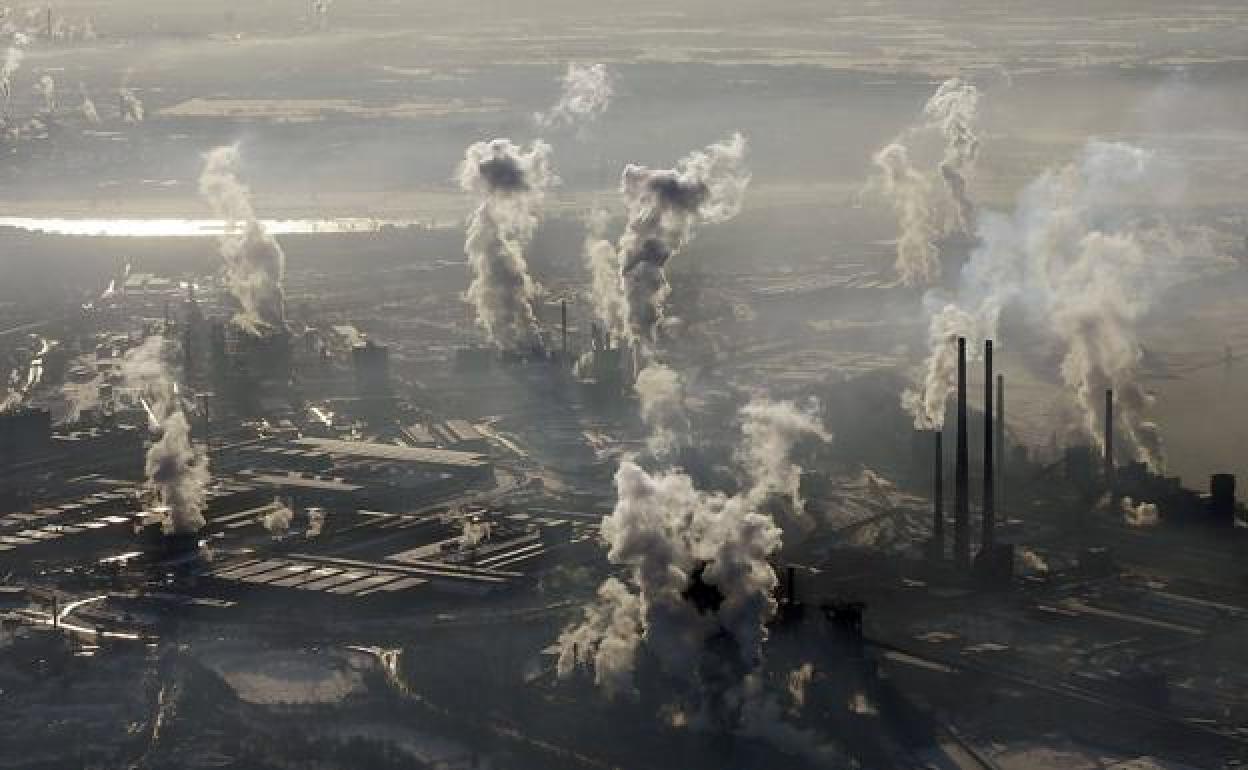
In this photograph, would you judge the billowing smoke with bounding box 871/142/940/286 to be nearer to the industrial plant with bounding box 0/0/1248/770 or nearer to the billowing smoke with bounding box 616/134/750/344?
the industrial plant with bounding box 0/0/1248/770

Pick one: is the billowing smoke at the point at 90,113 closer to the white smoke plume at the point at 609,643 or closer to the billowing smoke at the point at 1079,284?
the billowing smoke at the point at 1079,284

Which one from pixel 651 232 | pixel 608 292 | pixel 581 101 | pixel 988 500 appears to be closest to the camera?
pixel 988 500

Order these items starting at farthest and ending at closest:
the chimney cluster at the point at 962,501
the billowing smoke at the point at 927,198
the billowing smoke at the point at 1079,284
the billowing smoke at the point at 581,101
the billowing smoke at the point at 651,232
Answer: the billowing smoke at the point at 581,101, the billowing smoke at the point at 927,198, the billowing smoke at the point at 651,232, the billowing smoke at the point at 1079,284, the chimney cluster at the point at 962,501

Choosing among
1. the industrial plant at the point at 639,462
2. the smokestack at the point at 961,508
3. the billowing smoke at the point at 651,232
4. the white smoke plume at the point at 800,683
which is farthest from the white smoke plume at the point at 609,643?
the billowing smoke at the point at 651,232

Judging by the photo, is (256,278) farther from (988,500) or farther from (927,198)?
(988,500)

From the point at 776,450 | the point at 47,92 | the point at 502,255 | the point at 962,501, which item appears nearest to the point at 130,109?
A: the point at 47,92

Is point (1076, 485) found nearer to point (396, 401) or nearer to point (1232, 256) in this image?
point (396, 401)

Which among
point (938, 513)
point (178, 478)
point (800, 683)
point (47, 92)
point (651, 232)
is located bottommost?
point (800, 683)

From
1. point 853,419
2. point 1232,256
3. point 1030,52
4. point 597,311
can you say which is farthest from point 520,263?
point 1030,52
